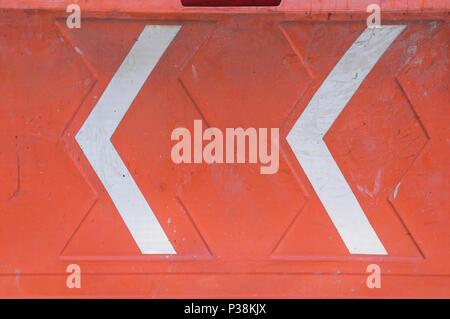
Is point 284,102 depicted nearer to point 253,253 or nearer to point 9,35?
point 253,253

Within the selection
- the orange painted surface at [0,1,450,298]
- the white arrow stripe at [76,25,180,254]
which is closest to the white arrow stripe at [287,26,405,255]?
the orange painted surface at [0,1,450,298]

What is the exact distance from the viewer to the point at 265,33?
197cm

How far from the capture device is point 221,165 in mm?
2008

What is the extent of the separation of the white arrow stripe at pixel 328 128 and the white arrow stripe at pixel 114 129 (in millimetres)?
571

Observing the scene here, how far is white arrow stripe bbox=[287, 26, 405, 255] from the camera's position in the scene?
77.9 inches

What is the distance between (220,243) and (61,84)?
0.81 m

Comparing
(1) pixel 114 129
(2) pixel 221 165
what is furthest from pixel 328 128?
(1) pixel 114 129

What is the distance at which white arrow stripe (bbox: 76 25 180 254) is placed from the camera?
198 centimetres

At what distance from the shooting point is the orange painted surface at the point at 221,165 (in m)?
1.97

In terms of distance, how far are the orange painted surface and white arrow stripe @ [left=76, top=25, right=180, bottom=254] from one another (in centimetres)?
2

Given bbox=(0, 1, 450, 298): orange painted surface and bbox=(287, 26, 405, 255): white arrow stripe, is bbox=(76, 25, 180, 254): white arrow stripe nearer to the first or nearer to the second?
bbox=(0, 1, 450, 298): orange painted surface

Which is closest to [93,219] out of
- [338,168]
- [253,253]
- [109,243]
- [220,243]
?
[109,243]

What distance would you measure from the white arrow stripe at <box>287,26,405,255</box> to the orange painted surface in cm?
3

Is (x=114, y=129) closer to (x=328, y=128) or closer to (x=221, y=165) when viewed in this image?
(x=221, y=165)
